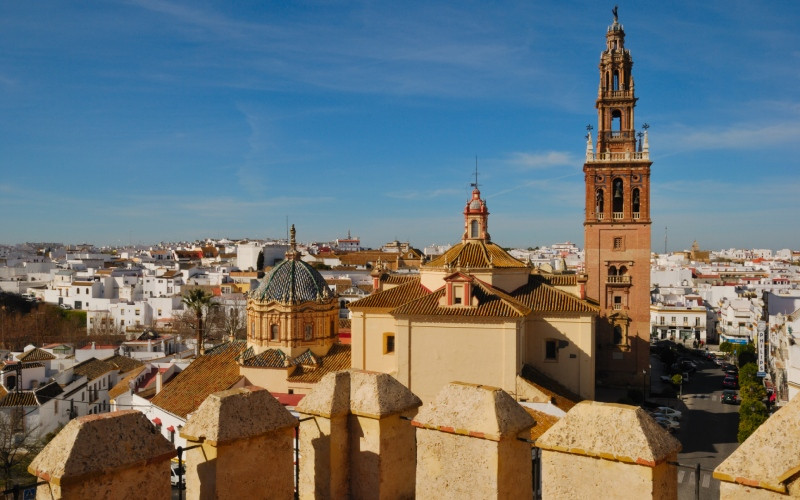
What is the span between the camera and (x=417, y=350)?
779 inches

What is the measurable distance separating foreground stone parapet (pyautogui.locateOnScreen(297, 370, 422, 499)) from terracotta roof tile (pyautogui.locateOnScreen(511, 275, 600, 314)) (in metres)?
17.4

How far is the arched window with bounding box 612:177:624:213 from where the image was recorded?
1237 inches

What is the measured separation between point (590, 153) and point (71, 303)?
54.5 metres

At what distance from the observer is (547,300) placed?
2253cm

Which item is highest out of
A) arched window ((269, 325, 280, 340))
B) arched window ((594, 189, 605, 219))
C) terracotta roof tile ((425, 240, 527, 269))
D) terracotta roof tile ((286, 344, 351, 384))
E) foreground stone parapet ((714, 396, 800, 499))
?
arched window ((594, 189, 605, 219))

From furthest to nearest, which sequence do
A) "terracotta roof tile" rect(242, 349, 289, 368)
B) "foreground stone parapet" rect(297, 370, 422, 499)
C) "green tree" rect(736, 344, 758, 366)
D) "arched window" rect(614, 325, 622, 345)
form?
"green tree" rect(736, 344, 758, 366)
"arched window" rect(614, 325, 622, 345)
"terracotta roof tile" rect(242, 349, 289, 368)
"foreground stone parapet" rect(297, 370, 422, 499)

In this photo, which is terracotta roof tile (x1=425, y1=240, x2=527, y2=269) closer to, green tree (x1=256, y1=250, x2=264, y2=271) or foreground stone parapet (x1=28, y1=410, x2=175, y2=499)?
foreground stone parapet (x1=28, y1=410, x2=175, y2=499)

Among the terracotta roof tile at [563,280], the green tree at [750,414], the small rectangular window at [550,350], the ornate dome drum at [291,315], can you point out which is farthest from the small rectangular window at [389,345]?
the green tree at [750,414]

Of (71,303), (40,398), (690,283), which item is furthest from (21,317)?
(690,283)

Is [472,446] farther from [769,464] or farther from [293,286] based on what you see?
[293,286]

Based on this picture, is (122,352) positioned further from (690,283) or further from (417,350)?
(690,283)

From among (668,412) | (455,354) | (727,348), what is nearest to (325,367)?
(455,354)

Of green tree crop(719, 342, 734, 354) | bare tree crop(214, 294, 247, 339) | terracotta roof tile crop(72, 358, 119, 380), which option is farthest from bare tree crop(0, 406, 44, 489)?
green tree crop(719, 342, 734, 354)

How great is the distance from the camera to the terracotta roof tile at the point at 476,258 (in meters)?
22.9
